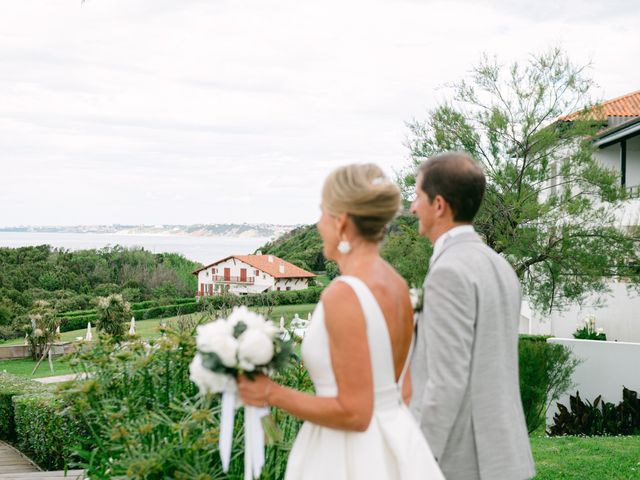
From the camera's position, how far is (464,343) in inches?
112

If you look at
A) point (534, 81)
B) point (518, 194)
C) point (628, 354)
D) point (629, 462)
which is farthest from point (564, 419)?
point (534, 81)

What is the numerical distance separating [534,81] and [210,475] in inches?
666

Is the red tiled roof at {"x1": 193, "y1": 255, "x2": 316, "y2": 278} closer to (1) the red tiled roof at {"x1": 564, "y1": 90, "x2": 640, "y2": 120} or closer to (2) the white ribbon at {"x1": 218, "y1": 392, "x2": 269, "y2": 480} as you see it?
(1) the red tiled roof at {"x1": 564, "y1": 90, "x2": 640, "y2": 120}

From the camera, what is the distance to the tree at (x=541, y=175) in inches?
714

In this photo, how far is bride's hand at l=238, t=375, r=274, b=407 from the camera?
2.62m

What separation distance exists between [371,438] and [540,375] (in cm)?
1218

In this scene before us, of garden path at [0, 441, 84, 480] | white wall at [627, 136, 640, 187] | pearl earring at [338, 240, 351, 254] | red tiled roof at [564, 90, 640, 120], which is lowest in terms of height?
garden path at [0, 441, 84, 480]

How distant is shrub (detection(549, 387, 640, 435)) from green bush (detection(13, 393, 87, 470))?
785 cm

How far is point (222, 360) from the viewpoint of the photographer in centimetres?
257

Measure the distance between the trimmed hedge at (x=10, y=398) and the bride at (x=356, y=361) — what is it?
31.0 ft

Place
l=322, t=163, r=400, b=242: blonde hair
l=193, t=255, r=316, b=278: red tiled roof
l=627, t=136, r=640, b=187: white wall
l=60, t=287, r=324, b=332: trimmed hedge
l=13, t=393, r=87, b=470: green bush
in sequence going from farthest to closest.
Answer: l=193, t=255, r=316, b=278: red tiled roof → l=60, t=287, r=324, b=332: trimmed hedge → l=627, t=136, r=640, b=187: white wall → l=13, t=393, r=87, b=470: green bush → l=322, t=163, r=400, b=242: blonde hair

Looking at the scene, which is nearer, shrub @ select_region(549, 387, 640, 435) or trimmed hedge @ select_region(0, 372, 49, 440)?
trimmed hedge @ select_region(0, 372, 49, 440)

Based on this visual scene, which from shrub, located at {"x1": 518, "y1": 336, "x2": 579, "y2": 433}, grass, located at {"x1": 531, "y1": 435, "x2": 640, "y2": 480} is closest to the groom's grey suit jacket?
grass, located at {"x1": 531, "y1": 435, "x2": 640, "y2": 480}

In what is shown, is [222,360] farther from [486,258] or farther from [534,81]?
[534,81]
